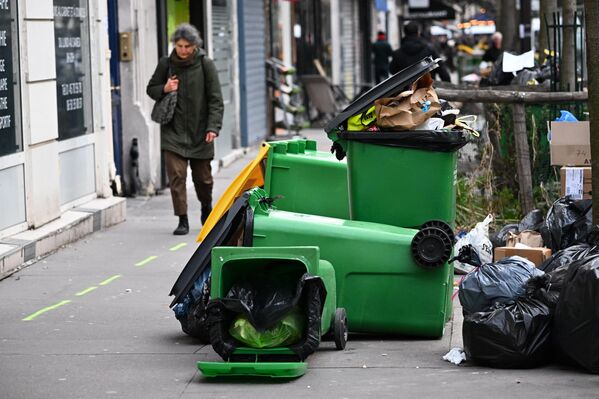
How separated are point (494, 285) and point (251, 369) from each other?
1423mm

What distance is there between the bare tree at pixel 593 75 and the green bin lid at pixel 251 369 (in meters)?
2.53

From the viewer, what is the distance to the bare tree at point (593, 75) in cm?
787

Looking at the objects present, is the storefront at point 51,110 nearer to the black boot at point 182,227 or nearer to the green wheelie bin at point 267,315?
the black boot at point 182,227

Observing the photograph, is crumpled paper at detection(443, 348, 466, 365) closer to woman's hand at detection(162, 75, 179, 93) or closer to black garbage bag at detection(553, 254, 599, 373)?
black garbage bag at detection(553, 254, 599, 373)

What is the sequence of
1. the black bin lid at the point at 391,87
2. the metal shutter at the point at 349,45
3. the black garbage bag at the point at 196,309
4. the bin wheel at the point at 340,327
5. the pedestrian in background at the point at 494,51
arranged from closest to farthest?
the bin wheel at the point at 340,327 → the black garbage bag at the point at 196,309 → the black bin lid at the point at 391,87 → the pedestrian in background at the point at 494,51 → the metal shutter at the point at 349,45

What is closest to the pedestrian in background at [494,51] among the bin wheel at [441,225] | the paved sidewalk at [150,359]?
the paved sidewalk at [150,359]

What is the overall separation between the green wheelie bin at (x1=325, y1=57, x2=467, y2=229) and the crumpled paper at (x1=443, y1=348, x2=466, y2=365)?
96 centimetres

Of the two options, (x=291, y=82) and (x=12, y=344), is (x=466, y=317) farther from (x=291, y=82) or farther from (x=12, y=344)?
(x=291, y=82)

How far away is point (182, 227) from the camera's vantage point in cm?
1206

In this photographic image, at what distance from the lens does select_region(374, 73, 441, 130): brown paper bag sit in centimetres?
755

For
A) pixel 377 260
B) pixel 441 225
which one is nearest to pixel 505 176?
pixel 441 225

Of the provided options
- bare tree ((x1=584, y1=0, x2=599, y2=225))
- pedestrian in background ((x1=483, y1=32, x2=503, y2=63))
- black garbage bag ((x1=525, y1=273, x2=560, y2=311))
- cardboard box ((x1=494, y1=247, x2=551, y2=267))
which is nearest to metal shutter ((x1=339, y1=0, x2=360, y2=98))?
pedestrian in background ((x1=483, y1=32, x2=503, y2=63))

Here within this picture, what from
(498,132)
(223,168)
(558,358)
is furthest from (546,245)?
(223,168)

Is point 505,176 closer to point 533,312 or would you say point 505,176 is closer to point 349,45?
point 533,312
